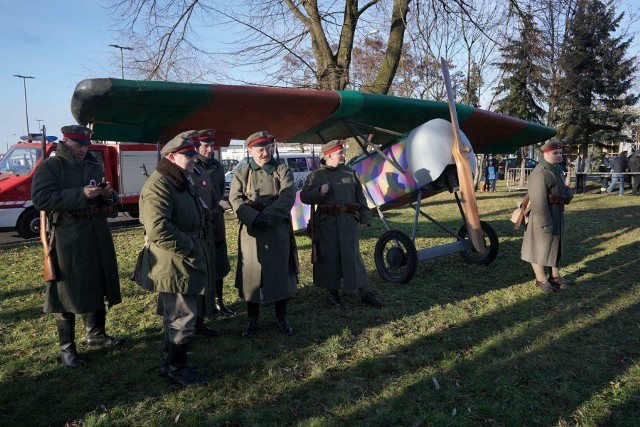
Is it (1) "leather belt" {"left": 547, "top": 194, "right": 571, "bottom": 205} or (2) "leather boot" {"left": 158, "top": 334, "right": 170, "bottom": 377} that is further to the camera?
(1) "leather belt" {"left": 547, "top": 194, "right": 571, "bottom": 205}

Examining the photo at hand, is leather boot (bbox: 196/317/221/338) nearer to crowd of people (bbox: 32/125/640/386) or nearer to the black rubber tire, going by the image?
crowd of people (bbox: 32/125/640/386)

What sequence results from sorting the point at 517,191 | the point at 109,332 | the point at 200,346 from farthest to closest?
the point at 517,191 < the point at 109,332 < the point at 200,346

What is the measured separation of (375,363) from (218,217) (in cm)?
202

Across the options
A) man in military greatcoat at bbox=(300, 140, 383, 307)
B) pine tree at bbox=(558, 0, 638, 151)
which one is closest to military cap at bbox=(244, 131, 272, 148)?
man in military greatcoat at bbox=(300, 140, 383, 307)

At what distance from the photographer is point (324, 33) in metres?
12.5

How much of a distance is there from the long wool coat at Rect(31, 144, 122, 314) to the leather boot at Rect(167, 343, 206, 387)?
887 mm

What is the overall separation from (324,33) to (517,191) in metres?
12.2

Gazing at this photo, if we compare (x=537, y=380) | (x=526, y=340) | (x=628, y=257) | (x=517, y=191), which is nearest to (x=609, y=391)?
(x=537, y=380)

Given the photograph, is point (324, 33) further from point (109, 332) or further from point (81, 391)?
point (81, 391)

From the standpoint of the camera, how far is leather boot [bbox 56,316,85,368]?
3.53 meters

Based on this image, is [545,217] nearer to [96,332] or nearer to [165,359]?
[165,359]

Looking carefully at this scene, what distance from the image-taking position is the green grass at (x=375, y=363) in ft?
9.37

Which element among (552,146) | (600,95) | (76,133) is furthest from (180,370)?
(600,95)

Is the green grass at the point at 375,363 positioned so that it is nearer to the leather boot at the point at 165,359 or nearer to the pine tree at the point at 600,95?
the leather boot at the point at 165,359
